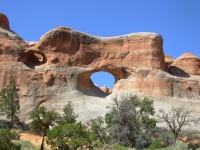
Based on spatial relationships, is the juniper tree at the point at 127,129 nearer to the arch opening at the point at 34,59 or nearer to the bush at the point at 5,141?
the bush at the point at 5,141

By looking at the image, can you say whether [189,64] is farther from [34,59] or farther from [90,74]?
[34,59]

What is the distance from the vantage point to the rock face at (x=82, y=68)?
3328cm

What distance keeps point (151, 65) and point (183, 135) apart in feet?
42.8

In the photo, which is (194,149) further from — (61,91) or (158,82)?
(61,91)

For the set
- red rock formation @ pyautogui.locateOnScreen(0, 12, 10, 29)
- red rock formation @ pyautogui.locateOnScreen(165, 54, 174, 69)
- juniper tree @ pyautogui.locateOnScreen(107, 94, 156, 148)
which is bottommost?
juniper tree @ pyautogui.locateOnScreen(107, 94, 156, 148)

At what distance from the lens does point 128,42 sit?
39.3m

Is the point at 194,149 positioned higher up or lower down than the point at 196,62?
lower down

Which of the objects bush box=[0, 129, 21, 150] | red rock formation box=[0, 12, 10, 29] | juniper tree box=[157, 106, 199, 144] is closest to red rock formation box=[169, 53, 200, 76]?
juniper tree box=[157, 106, 199, 144]

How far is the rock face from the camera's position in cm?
3328

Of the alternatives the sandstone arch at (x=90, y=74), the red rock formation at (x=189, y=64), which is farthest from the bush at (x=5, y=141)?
the red rock formation at (x=189, y=64)

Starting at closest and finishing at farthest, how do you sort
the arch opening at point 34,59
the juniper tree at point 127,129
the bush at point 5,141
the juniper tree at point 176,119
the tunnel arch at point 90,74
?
the bush at point 5,141 < the juniper tree at point 127,129 < the juniper tree at point 176,119 < the tunnel arch at point 90,74 < the arch opening at point 34,59

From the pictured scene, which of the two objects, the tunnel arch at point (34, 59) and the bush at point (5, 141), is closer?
the bush at point (5, 141)

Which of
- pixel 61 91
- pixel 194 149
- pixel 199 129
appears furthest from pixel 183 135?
pixel 61 91

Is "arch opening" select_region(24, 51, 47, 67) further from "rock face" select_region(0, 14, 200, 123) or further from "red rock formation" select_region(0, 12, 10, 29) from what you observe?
"red rock formation" select_region(0, 12, 10, 29)
